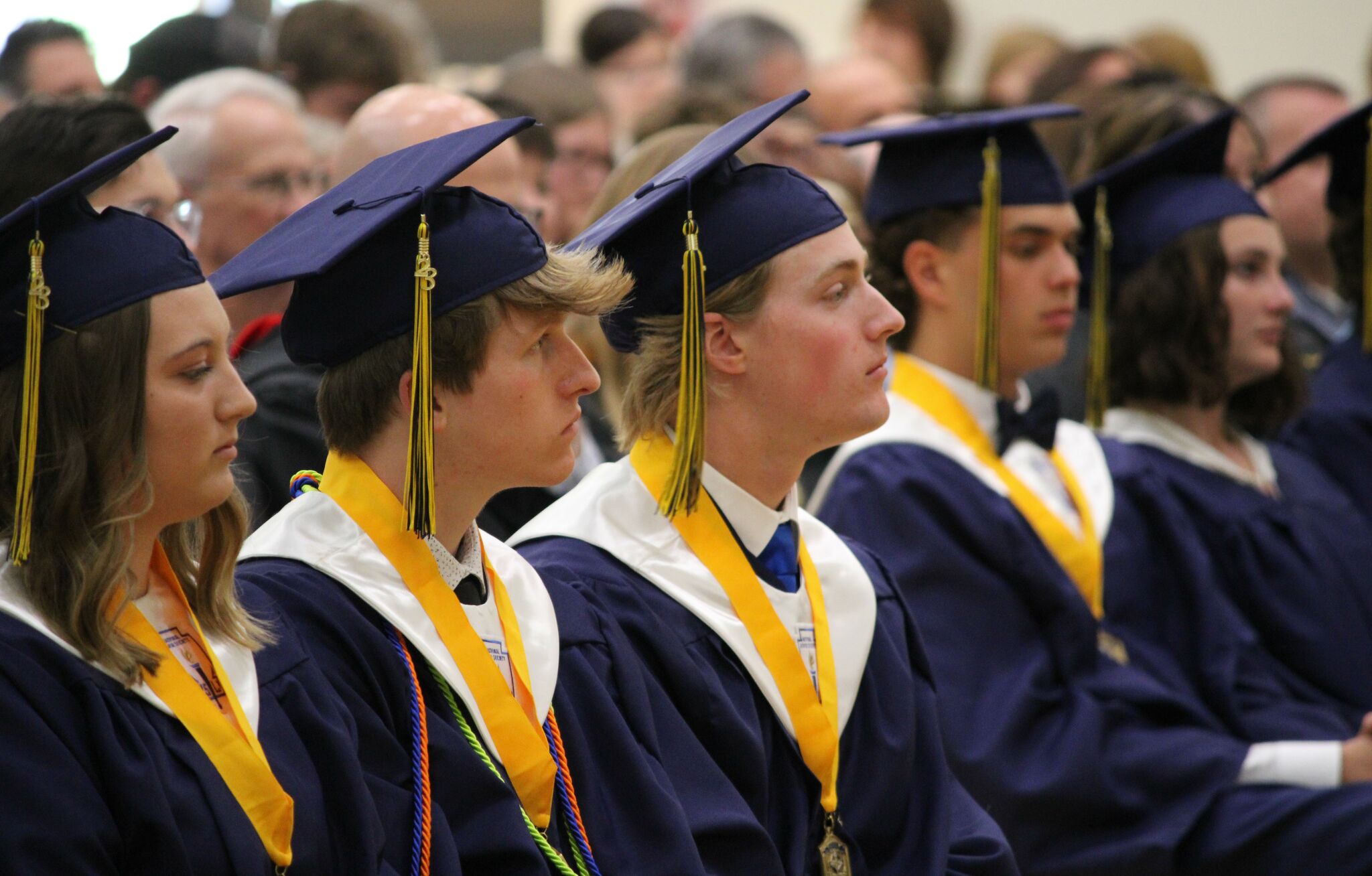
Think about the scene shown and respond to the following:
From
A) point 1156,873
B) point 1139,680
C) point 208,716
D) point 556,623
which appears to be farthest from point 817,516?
point 208,716

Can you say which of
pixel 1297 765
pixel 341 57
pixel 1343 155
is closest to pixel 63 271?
pixel 1297 765

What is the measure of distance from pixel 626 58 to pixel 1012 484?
3.87 metres

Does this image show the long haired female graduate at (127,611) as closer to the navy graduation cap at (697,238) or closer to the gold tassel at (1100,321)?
the navy graduation cap at (697,238)

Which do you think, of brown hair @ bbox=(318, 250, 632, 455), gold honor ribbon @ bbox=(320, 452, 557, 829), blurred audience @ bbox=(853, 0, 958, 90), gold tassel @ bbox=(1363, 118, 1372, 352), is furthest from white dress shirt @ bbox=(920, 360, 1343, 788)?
blurred audience @ bbox=(853, 0, 958, 90)

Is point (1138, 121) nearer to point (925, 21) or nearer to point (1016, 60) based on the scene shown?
point (925, 21)

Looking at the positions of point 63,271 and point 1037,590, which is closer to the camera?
point 63,271

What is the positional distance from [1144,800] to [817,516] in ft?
2.87

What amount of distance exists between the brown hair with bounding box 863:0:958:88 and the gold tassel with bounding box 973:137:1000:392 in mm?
4256

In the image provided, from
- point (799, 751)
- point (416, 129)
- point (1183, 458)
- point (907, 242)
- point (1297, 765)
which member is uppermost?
point (416, 129)

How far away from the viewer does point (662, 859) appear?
2.32m

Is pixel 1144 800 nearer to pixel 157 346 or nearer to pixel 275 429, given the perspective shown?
pixel 275 429

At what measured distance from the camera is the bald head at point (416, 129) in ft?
11.8

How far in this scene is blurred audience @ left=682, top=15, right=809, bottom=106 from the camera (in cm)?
630

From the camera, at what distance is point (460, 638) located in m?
2.24
